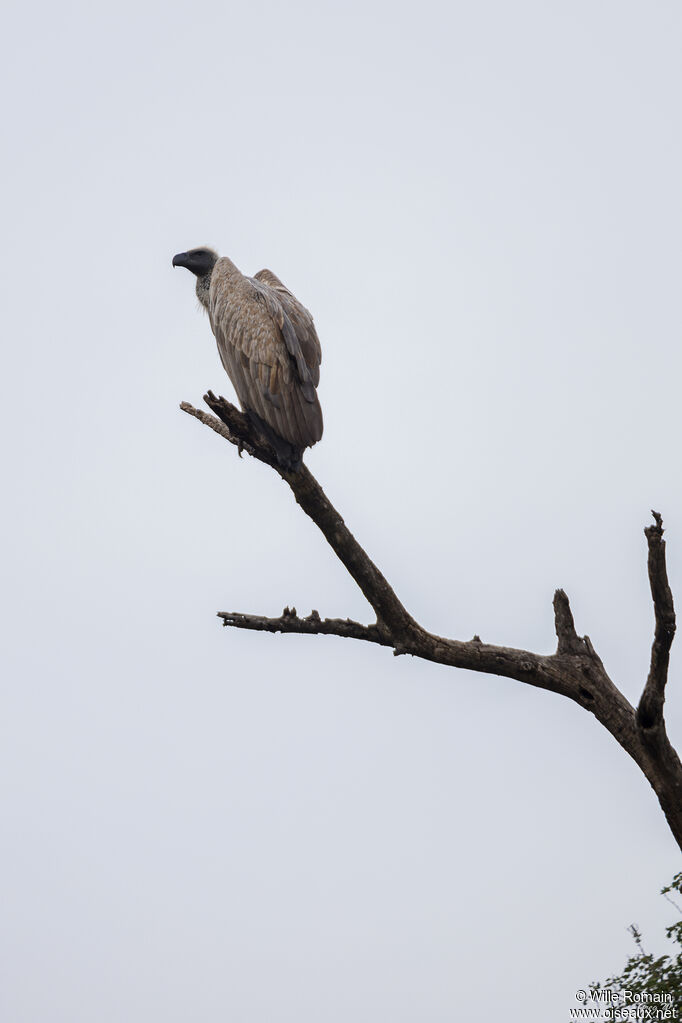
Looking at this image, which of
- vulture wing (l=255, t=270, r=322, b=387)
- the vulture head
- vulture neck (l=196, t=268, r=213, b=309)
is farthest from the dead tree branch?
the vulture head

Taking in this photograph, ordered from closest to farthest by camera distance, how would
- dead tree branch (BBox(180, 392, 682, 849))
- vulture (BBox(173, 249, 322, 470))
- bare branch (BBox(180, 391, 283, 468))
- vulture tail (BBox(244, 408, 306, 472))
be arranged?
dead tree branch (BBox(180, 392, 682, 849))
bare branch (BBox(180, 391, 283, 468))
vulture tail (BBox(244, 408, 306, 472))
vulture (BBox(173, 249, 322, 470))

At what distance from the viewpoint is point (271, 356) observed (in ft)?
21.3

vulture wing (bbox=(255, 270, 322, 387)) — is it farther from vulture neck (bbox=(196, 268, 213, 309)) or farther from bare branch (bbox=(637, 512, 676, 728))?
bare branch (bbox=(637, 512, 676, 728))

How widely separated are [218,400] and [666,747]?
303 centimetres

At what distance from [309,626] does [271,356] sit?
1.86m

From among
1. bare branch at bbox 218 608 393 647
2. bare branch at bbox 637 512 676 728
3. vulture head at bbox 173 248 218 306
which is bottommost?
bare branch at bbox 637 512 676 728

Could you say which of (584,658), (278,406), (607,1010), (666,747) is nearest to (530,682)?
(584,658)

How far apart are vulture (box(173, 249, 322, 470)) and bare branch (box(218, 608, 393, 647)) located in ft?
2.85

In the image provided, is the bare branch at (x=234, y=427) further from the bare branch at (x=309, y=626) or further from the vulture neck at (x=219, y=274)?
the vulture neck at (x=219, y=274)

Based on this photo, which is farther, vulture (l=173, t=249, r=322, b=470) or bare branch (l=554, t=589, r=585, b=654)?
vulture (l=173, t=249, r=322, b=470)

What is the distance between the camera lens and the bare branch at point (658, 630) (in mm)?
4734

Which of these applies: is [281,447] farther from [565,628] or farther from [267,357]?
[565,628]

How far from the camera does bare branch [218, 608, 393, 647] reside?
568 cm

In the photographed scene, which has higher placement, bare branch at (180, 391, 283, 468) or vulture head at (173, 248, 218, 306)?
vulture head at (173, 248, 218, 306)
